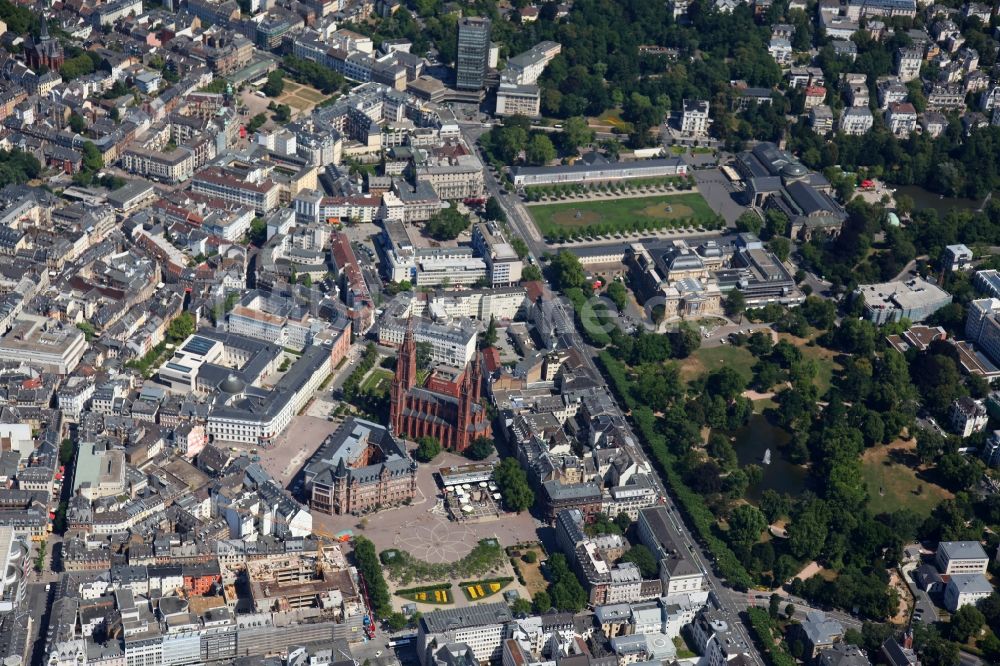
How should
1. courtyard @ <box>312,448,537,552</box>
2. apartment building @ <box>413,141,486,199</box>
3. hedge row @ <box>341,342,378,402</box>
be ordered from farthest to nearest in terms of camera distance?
apartment building @ <box>413,141,486,199</box> → hedge row @ <box>341,342,378,402</box> → courtyard @ <box>312,448,537,552</box>

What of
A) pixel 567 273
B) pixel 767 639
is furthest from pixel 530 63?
pixel 767 639

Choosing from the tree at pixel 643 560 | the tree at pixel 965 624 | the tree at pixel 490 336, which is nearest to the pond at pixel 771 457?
the tree at pixel 643 560

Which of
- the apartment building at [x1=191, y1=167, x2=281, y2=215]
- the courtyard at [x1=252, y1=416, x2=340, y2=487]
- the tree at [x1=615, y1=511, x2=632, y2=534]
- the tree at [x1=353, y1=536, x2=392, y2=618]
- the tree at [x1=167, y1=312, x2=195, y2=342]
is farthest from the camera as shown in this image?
the apartment building at [x1=191, y1=167, x2=281, y2=215]

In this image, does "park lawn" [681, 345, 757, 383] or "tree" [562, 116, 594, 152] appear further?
"tree" [562, 116, 594, 152]

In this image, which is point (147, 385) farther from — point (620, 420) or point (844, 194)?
point (844, 194)

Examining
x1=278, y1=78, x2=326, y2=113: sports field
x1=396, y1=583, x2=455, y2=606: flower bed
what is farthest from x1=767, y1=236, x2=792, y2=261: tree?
x1=396, y1=583, x2=455, y2=606: flower bed

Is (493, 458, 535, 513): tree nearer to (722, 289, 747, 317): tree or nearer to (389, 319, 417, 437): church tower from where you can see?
(389, 319, 417, 437): church tower
